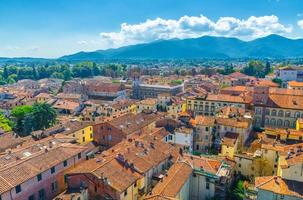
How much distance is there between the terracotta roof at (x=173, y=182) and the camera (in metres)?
32.2

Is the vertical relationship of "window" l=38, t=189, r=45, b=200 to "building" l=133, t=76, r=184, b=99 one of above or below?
below

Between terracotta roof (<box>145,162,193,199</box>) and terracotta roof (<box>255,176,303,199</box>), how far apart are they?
30.2 ft

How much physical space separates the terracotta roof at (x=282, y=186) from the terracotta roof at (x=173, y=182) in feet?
30.2

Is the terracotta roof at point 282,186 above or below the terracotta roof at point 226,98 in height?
below

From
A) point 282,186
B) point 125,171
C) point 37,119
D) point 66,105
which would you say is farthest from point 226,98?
point 66,105

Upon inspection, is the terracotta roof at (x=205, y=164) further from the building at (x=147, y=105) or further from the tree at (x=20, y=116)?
the tree at (x=20, y=116)

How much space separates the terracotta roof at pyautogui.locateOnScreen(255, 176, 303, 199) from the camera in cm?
3231

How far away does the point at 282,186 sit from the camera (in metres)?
33.2

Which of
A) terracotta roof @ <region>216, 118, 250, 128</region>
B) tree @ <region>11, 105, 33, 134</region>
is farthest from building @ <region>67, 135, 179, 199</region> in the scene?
tree @ <region>11, 105, 33, 134</region>

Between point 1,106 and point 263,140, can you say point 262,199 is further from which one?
point 1,106

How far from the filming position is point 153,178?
40062 mm

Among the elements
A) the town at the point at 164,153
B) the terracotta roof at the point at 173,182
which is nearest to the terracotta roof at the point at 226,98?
the town at the point at 164,153

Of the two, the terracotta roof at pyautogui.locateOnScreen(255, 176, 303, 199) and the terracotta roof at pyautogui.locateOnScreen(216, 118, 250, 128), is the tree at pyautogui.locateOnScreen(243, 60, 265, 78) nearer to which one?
the terracotta roof at pyautogui.locateOnScreen(216, 118, 250, 128)

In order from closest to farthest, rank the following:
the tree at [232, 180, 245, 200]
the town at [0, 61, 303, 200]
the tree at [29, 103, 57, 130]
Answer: the town at [0, 61, 303, 200] → the tree at [232, 180, 245, 200] → the tree at [29, 103, 57, 130]
